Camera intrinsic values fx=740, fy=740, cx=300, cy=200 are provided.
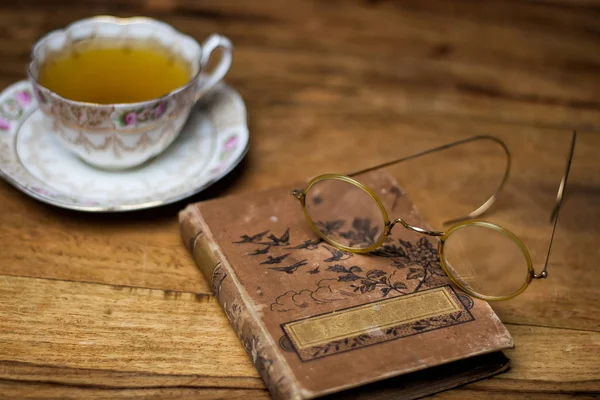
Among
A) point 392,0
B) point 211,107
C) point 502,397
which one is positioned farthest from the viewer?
point 392,0

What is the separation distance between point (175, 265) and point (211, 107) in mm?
306

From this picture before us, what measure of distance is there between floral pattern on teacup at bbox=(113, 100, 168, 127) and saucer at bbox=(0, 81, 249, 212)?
90 mm

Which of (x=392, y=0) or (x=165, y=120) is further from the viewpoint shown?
(x=392, y=0)

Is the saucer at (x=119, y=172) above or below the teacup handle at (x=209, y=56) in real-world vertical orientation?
below

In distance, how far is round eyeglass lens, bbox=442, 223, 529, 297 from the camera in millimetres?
817

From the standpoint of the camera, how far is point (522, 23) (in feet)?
4.75

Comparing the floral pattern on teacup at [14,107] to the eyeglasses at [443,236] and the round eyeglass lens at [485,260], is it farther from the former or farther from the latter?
the round eyeglass lens at [485,260]

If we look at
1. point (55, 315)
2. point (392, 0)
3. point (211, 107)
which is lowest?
point (55, 315)

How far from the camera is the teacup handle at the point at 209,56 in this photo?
104 cm

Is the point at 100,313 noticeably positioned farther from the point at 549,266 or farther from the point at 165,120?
the point at 549,266

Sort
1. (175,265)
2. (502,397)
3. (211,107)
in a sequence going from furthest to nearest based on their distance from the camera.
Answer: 1. (211,107)
2. (175,265)
3. (502,397)

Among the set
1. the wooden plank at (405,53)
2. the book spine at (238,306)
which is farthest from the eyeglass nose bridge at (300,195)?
the wooden plank at (405,53)

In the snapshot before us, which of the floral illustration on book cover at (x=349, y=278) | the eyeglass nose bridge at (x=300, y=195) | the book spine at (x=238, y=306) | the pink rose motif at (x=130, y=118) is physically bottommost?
the book spine at (x=238, y=306)

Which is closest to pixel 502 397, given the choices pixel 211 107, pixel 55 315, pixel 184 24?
pixel 55 315
